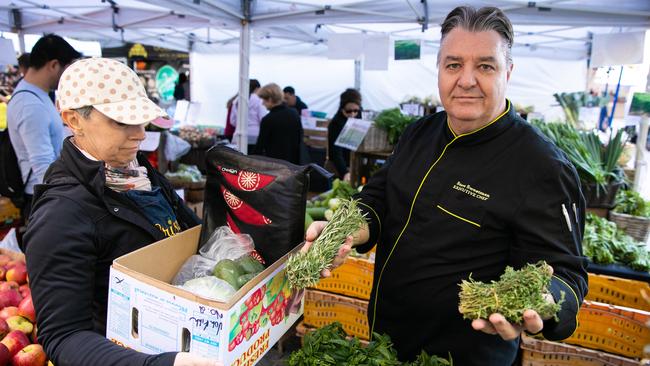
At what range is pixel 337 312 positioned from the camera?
345cm

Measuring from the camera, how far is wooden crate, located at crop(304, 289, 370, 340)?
337cm

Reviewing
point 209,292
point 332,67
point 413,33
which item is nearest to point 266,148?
point 413,33

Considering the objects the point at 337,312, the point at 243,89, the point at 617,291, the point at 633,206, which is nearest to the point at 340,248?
the point at 337,312

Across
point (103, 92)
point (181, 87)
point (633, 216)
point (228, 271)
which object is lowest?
point (633, 216)

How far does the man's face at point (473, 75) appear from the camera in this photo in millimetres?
1519

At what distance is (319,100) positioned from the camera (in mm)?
13258

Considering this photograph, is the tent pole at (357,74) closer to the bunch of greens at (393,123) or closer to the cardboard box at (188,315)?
→ the bunch of greens at (393,123)

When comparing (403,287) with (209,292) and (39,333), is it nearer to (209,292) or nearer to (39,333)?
(209,292)

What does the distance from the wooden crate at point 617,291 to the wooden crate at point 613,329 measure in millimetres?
317

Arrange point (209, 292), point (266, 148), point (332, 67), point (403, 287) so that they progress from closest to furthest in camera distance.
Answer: point (209, 292)
point (403, 287)
point (266, 148)
point (332, 67)

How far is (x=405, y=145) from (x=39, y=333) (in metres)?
1.47

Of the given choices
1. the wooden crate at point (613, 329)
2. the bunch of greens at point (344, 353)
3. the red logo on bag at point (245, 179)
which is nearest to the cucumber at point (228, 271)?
the red logo on bag at point (245, 179)

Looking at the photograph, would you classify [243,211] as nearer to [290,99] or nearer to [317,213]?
[317,213]

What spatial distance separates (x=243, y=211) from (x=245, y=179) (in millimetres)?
125
